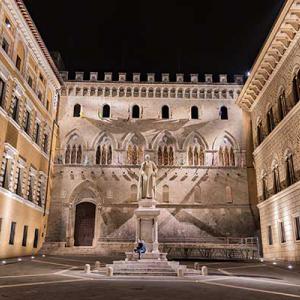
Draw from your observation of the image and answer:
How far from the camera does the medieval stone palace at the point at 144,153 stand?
21297 mm

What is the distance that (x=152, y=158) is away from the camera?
102 ft

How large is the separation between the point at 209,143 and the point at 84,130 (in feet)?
37.7

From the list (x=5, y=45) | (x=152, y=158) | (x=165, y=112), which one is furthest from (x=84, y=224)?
(x=5, y=45)

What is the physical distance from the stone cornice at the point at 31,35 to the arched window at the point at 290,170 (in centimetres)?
1846

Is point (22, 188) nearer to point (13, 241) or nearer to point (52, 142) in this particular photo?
point (13, 241)

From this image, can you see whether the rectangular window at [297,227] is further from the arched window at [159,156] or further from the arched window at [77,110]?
the arched window at [77,110]

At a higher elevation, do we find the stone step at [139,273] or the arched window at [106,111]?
the arched window at [106,111]

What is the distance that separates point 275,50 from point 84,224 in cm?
2037

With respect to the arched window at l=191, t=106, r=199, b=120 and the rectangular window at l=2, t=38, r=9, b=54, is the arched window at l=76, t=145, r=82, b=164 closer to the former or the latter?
the arched window at l=191, t=106, r=199, b=120

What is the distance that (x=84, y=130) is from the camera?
3178cm

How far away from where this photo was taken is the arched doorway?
2983 centimetres

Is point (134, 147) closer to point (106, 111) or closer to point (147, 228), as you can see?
point (106, 111)

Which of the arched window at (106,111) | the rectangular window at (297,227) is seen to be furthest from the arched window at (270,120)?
the arched window at (106,111)

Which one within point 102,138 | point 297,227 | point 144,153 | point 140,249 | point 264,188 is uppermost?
point 102,138
